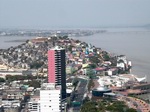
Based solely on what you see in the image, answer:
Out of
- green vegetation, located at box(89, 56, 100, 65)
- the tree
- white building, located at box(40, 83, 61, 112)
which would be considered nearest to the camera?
white building, located at box(40, 83, 61, 112)

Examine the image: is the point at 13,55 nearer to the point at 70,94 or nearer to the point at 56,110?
the point at 70,94

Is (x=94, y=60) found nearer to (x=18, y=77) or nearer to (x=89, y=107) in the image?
(x=18, y=77)

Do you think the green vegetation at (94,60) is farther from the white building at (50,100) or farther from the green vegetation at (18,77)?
the white building at (50,100)

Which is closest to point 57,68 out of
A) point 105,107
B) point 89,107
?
point 89,107

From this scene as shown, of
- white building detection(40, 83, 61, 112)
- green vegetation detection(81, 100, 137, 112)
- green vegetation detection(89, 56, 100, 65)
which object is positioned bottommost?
green vegetation detection(89, 56, 100, 65)

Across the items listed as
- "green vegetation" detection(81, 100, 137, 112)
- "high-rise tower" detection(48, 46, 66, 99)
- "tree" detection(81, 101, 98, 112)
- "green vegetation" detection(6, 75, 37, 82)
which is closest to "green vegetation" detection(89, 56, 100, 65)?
"green vegetation" detection(6, 75, 37, 82)

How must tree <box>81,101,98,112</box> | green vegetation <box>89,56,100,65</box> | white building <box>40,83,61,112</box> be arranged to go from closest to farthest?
white building <box>40,83,61,112</box> < tree <box>81,101,98,112</box> < green vegetation <box>89,56,100,65</box>

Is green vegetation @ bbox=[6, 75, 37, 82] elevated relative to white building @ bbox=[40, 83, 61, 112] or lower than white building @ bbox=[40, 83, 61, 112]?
lower

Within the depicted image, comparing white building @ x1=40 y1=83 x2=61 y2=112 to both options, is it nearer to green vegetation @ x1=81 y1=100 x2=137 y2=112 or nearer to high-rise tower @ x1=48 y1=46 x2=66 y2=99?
green vegetation @ x1=81 y1=100 x2=137 y2=112

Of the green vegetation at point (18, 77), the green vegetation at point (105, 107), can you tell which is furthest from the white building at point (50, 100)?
the green vegetation at point (18, 77)

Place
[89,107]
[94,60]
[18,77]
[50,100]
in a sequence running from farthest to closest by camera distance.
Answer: [94,60] < [18,77] < [89,107] < [50,100]

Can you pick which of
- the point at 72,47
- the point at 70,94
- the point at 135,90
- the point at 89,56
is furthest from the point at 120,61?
the point at 70,94
